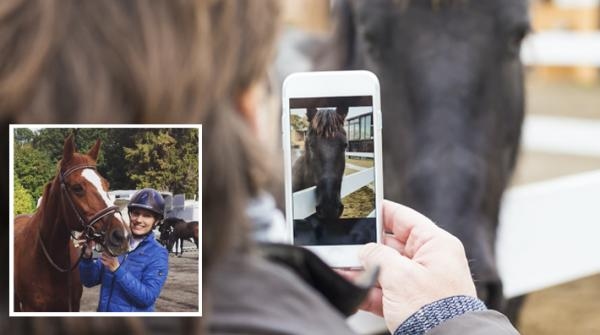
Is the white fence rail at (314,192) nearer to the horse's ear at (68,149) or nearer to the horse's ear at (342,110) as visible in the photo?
the horse's ear at (342,110)

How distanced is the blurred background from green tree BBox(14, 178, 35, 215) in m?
0.81

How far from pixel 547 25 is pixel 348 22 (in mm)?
3473

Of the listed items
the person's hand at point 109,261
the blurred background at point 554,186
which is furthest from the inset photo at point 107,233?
the blurred background at point 554,186

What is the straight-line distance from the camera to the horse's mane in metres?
0.51

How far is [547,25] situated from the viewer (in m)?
4.66

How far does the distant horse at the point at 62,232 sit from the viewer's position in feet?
1.52

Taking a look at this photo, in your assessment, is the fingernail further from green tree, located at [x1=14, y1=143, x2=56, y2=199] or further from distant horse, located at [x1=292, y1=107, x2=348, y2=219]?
green tree, located at [x1=14, y1=143, x2=56, y2=199]

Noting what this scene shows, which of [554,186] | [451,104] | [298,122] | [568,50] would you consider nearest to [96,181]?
[298,122]

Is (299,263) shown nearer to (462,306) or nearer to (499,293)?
(462,306)

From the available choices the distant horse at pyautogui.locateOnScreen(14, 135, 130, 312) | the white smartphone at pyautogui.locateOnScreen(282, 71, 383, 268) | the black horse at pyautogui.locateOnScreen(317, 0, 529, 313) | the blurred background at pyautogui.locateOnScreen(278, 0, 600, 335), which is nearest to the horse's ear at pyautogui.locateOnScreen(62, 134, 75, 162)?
the distant horse at pyautogui.locateOnScreen(14, 135, 130, 312)

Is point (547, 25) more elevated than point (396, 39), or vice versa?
point (547, 25)

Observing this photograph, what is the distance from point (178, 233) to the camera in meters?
0.47

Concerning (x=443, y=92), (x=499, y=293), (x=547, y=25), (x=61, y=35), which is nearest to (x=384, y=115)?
(x=443, y=92)

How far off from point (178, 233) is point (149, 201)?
2 centimetres
